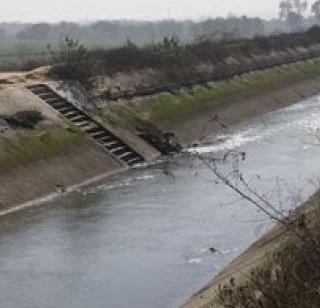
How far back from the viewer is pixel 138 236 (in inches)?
726

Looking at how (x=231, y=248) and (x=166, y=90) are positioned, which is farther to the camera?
(x=166, y=90)

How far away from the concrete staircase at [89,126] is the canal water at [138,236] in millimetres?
1834

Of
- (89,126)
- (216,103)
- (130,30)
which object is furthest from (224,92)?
(130,30)

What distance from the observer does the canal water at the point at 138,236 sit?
14891mm

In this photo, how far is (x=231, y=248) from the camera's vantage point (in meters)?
17.2

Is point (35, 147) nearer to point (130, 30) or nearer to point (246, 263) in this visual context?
point (246, 263)

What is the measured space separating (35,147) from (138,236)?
10.6 m

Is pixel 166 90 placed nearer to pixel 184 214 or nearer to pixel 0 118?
pixel 0 118

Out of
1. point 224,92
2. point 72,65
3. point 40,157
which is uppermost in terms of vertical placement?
point 72,65

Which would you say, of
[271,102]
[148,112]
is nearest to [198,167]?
[148,112]

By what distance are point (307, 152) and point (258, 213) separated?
10.6m

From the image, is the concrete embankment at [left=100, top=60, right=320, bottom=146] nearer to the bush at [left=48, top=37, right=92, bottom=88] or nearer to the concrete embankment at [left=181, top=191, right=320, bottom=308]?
the bush at [left=48, top=37, right=92, bottom=88]

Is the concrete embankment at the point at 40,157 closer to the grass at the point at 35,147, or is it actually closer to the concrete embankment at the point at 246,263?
the grass at the point at 35,147

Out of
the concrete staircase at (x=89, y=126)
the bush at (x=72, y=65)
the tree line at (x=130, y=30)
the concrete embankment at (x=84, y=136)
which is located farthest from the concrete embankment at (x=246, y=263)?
the tree line at (x=130, y=30)
